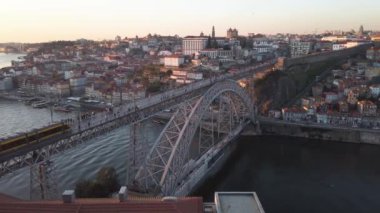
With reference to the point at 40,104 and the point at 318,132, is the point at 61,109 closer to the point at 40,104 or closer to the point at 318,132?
the point at 40,104

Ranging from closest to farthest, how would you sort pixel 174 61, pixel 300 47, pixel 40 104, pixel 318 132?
1. pixel 318 132
2. pixel 40 104
3. pixel 174 61
4. pixel 300 47

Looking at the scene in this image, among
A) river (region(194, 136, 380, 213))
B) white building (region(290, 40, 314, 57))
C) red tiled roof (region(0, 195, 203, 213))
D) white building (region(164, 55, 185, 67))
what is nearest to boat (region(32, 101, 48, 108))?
white building (region(164, 55, 185, 67))

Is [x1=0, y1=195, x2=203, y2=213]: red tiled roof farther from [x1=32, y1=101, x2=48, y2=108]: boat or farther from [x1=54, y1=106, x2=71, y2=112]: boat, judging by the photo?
[x1=32, y1=101, x2=48, y2=108]: boat

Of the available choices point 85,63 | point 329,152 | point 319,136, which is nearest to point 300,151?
point 329,152

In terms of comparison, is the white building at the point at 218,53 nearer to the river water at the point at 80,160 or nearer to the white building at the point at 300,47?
the white building at the point at 300,47

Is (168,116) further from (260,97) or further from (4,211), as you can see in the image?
(4,211)

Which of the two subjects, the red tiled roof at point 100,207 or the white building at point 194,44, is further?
the white building at point 194,44

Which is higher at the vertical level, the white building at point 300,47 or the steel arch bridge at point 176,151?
the white building at point 300,47

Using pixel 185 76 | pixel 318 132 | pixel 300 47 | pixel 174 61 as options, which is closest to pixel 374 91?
pixel 318 132

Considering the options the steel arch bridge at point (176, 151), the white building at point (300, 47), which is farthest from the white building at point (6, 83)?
the white building at point (300, 47)
